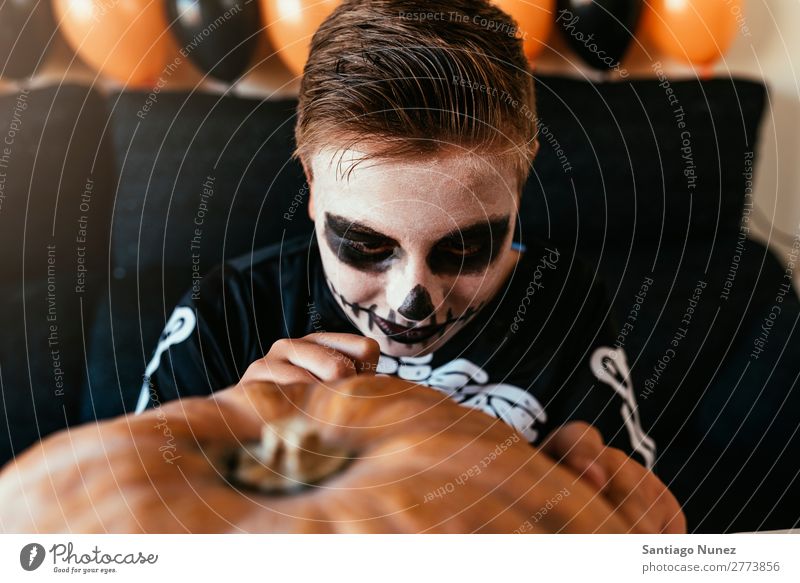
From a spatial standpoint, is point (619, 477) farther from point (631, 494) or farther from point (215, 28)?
point (215, 28)

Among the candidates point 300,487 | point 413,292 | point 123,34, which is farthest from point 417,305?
point 123,34

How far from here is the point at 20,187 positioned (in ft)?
1.23

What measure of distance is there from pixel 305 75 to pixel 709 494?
0.37 m

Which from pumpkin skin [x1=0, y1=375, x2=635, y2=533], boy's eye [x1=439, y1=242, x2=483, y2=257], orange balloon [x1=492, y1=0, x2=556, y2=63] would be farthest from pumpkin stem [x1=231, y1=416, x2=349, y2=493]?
orange balloon [x1=492, y1=0, x2=556, y2=63]

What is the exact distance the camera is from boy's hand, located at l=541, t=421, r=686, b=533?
357 mm

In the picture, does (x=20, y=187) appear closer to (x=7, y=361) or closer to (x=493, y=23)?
(x=7, y=361)

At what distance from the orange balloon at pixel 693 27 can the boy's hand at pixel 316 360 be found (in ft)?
0.88

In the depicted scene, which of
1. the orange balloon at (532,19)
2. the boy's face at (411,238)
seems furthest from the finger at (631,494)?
the orange balloon at (532,19)

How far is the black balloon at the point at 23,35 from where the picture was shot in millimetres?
Result: 358

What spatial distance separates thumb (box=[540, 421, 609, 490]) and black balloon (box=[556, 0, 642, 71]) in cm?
23

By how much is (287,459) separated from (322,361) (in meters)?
0.05

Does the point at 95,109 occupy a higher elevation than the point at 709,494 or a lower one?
higher

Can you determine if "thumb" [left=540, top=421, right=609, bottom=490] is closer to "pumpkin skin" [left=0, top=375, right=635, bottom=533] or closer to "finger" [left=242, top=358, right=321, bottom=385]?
"pumpkin skin" [left=0, top=375, right=635, bottom=533]
